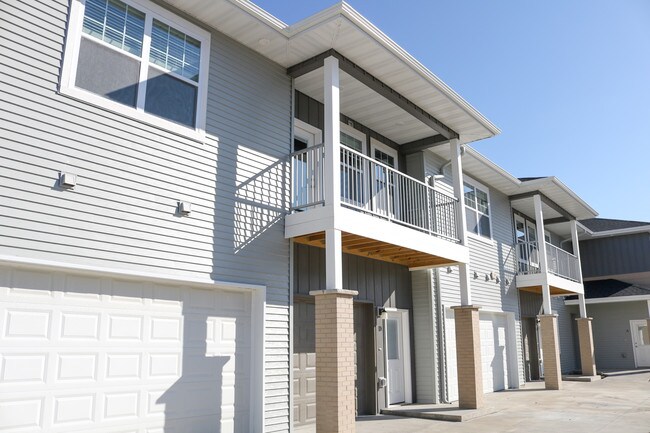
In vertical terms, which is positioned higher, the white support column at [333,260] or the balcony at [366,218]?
the balcony at [366,218]

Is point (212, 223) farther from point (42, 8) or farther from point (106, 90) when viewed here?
point (42, 8)

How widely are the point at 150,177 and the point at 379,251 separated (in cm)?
514

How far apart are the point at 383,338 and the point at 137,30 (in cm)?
776

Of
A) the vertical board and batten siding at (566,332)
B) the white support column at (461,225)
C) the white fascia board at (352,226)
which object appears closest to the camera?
the white fascia board at (352,226)

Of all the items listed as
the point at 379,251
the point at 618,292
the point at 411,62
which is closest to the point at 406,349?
the point at 379,251

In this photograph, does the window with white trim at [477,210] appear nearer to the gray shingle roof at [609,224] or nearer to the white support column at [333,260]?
the white support column at [333,260]

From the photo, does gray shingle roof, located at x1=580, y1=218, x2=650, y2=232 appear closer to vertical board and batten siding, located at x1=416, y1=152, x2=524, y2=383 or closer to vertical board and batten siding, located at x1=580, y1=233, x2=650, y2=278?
vertical board and batten siding, located at x1=580, y1=233, x2=650, y2=278

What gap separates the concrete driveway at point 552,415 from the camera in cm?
902

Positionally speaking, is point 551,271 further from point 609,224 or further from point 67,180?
point 67,180

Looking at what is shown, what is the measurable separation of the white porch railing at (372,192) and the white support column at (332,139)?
327 mm

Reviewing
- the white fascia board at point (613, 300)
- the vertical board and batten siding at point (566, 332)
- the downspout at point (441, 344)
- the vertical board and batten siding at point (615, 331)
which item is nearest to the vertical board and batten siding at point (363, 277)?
the downspout at point (441, 344)

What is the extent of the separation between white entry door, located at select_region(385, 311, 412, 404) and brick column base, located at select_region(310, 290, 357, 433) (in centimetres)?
417

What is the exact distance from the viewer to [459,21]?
11047 mm

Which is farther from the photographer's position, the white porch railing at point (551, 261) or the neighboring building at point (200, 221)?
the white porch railing at point (551, 261)
